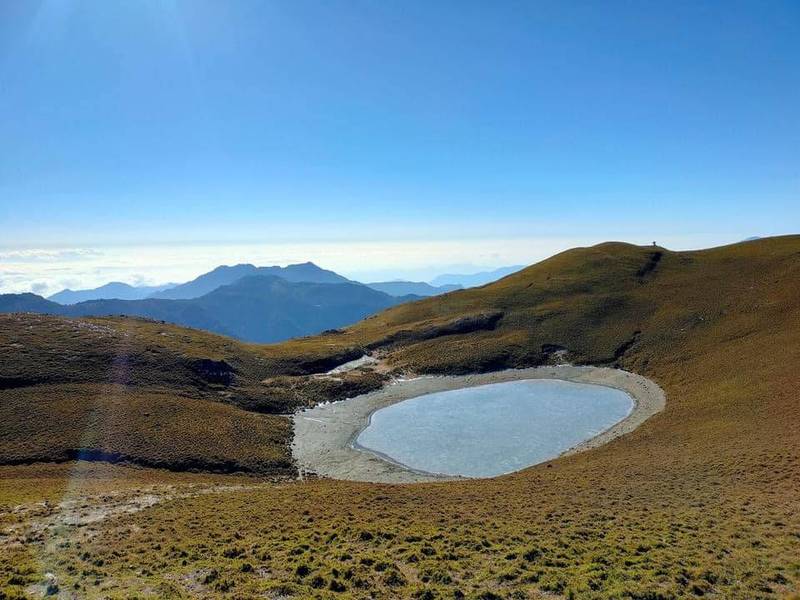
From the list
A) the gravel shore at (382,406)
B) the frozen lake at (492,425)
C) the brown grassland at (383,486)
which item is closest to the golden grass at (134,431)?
the brown grassland at (383,486)

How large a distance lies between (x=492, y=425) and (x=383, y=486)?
22.4 meters

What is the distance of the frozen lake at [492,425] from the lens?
4428 cm

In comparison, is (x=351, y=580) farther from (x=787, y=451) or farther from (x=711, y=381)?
(x=711, y=381)

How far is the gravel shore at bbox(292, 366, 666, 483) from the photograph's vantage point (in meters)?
43.1

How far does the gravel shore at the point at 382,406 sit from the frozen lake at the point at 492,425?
1532 mm

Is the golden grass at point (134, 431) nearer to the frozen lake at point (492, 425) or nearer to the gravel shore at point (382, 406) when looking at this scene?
the gravel shore at point (382, 406)

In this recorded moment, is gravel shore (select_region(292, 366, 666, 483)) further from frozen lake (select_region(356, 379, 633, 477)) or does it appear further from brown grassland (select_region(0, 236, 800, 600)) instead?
brown grassland (select_region(0, 236, 800, 600))

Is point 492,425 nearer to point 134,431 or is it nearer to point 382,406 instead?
point 382,406

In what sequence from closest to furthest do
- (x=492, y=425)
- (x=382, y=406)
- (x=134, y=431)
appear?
(x=134, y=431) → (x=492, y=425) → (x=382, y=406)

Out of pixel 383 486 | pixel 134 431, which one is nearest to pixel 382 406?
pixel 383 486

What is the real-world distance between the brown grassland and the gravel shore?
2.57 meters

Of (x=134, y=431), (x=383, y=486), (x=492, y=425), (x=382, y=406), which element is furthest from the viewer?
(x=382, y=406)

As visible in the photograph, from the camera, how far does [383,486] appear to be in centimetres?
3469

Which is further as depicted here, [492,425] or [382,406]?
[382,406]
